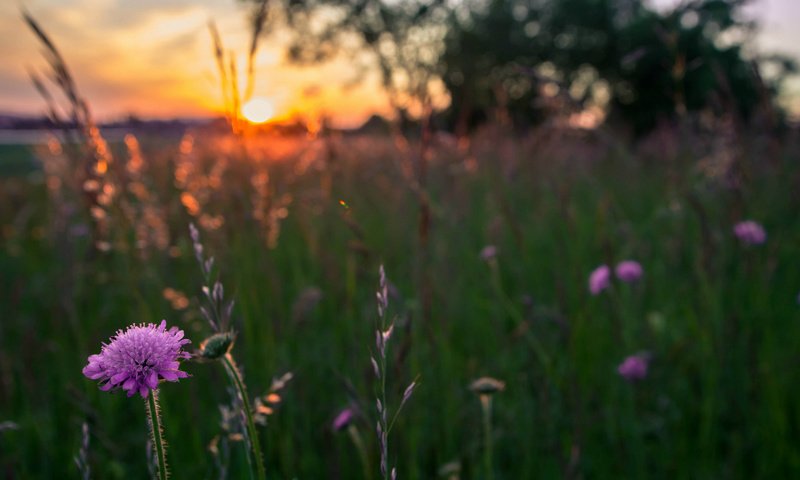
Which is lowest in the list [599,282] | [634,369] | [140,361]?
[634,369]

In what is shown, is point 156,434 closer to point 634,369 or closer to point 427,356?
point 634,369

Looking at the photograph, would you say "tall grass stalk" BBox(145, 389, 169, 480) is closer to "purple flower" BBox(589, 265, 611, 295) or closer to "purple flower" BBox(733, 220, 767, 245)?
"purple flower" BBox(589, 265, 611, 295)

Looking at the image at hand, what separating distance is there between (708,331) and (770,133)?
0.80 m

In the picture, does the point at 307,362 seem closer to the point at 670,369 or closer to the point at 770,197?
the point at 670,369

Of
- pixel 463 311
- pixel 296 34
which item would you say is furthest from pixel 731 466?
pixel 296 34

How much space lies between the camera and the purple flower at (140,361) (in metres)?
0.54

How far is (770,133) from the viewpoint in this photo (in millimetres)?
2057

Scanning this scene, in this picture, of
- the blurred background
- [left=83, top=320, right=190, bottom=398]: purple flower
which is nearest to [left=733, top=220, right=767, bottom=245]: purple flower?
the blurred background

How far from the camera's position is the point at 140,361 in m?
0.55

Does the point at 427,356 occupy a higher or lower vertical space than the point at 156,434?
lower

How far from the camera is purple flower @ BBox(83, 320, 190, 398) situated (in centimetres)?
54

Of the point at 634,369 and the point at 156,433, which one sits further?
the point at 634,369

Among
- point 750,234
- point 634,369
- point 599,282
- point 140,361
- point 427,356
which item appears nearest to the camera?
point 140,361

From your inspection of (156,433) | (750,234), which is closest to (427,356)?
(750,234)
